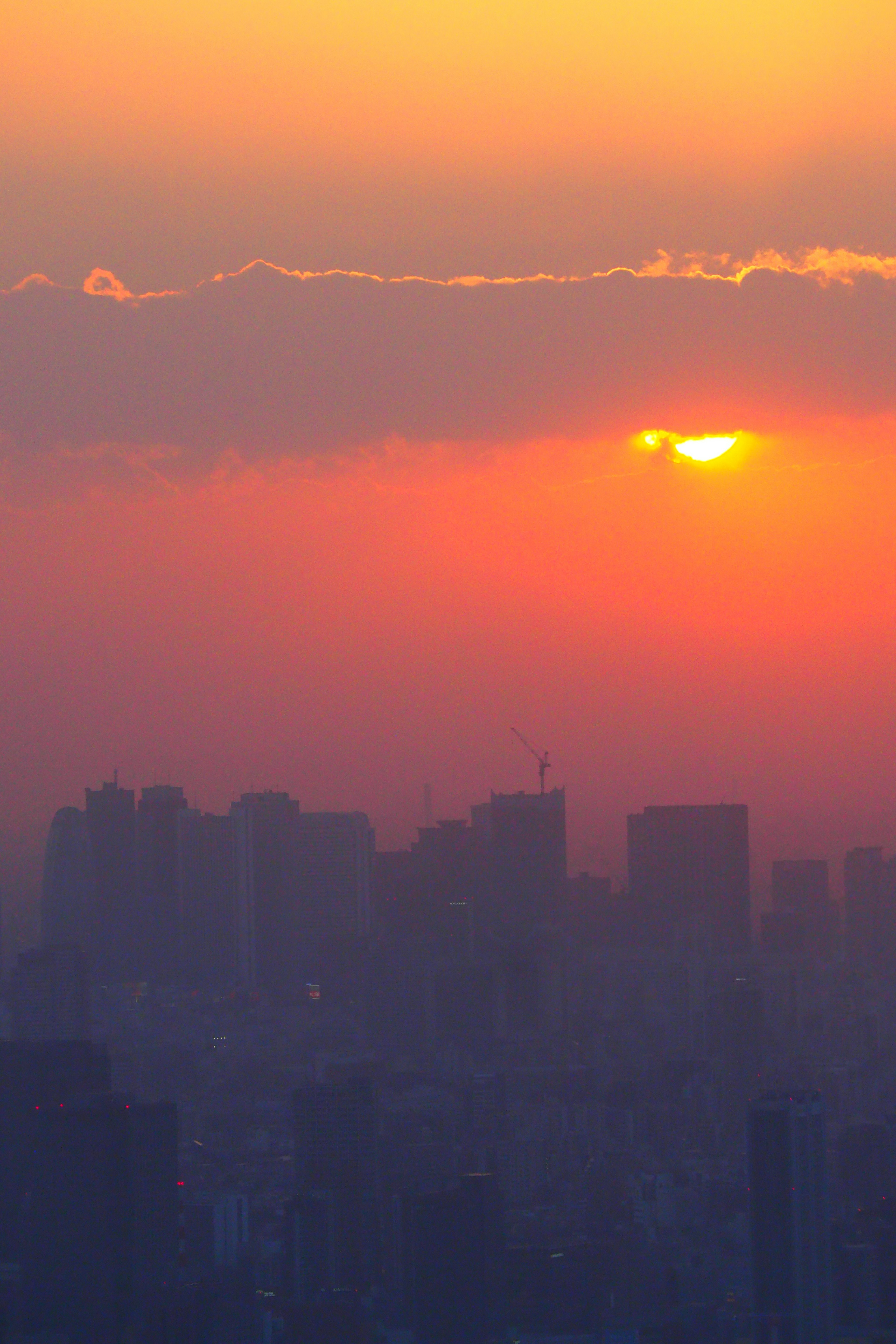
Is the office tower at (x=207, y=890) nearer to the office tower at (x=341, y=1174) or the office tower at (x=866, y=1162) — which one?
the office tower at (x=341, y=1174)

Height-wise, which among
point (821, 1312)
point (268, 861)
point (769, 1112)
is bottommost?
point (821, 1312)

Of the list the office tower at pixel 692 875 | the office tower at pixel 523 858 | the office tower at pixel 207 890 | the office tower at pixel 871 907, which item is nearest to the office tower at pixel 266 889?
the office tower at pixel 207 890

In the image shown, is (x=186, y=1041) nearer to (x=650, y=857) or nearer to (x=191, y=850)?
(x=191, y=850)

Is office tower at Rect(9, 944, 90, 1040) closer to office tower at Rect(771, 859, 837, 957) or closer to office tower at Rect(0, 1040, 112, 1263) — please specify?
office tower at Rect(0, 1040, 112, 1263)

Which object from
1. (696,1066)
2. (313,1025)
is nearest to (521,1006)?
(313,1025)

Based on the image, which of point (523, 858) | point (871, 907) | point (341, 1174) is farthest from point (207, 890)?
point (341, 1174)

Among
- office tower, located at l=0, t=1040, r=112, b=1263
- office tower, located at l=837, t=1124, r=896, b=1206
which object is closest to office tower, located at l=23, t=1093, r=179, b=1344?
office tower, located at l=0, t=1040, r=112, b=1263

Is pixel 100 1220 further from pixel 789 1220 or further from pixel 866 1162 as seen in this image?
pixel 866 1162

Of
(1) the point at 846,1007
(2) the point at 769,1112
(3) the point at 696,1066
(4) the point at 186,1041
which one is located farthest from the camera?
(1) the point at 846,1007
